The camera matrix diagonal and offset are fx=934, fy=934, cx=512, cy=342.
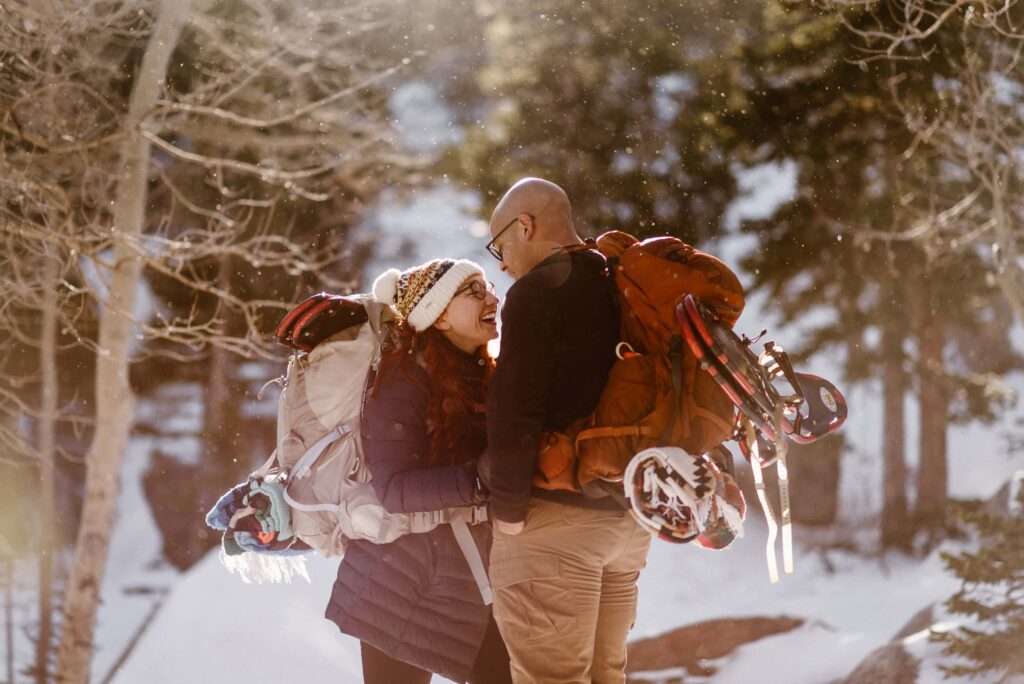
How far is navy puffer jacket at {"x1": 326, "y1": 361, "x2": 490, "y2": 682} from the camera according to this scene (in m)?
2.36

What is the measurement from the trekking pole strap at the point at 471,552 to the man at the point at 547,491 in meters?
0.26

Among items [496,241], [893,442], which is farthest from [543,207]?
[893,442]

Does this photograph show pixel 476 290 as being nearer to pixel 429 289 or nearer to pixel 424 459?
pixel 429 289

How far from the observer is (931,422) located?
995cm

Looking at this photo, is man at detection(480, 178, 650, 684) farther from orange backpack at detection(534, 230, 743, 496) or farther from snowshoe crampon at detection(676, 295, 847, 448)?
snowshoe crampon at detection(676, 295, 847, 448)

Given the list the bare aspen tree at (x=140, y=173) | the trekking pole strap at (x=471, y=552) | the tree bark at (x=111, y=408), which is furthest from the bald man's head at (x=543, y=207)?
the tree bark at (x=111, y=408)

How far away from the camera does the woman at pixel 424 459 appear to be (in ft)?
7.88

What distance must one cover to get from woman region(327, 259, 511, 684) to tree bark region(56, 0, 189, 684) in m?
4.35

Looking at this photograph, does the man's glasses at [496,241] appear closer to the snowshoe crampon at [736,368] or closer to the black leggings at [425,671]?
the snowshoe crampon at [736,368]

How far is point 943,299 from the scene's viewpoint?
9758mm

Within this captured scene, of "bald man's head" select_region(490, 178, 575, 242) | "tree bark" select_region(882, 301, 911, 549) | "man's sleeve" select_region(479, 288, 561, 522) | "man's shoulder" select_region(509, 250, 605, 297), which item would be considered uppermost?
"tree bark" select_region(882, 301, 911, 549)

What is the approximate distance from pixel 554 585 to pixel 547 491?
0.21 metres

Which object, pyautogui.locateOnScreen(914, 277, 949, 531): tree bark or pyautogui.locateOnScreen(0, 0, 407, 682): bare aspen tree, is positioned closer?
pyautogui.locateOnScreen(0, 0, 407, 682): bare aspen tree

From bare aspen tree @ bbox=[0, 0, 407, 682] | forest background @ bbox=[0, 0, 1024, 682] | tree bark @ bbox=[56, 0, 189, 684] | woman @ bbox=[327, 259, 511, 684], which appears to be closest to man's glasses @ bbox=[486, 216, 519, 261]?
woman @ bbox=[327, 259, 511, 684]
